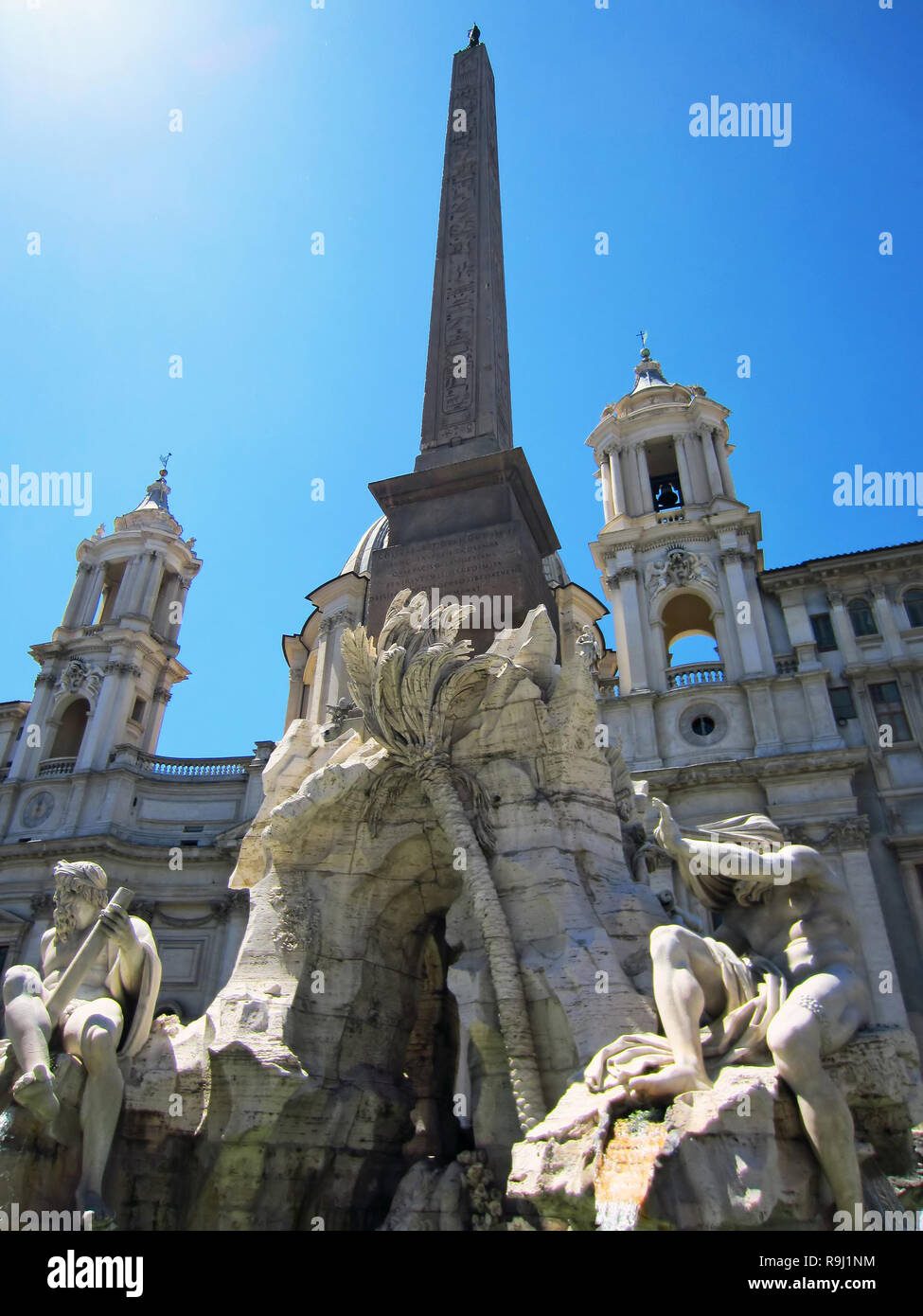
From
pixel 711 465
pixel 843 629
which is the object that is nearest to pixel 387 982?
pixel 843 629

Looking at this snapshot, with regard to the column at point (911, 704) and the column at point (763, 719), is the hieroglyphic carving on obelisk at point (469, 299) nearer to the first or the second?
the column at point (763, 719)

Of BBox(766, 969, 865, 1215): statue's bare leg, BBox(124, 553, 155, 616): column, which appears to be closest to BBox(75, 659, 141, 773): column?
BBox(124, 553, 155, 616): column

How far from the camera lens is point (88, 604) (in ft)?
114

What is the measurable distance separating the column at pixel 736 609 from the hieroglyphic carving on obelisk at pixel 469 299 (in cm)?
1648

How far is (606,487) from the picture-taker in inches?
1209

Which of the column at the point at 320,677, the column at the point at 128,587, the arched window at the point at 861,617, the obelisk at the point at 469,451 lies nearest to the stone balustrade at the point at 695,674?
the arched window at the point at 861,617

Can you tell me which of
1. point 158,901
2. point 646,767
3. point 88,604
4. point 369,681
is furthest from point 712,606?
point 88,604

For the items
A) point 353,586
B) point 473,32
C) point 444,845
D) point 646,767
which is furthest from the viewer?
point 353,586

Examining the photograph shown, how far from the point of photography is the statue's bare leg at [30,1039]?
4504mm

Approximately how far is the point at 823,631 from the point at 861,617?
1.16m

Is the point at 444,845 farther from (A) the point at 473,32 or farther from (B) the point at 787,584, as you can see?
(B) the point at 787,584

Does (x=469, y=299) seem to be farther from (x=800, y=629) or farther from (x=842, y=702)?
(x=800, y=629)

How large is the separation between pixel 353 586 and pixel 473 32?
64.7ft
